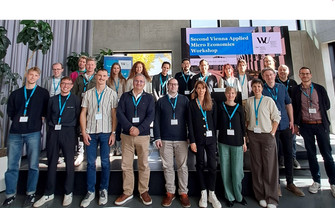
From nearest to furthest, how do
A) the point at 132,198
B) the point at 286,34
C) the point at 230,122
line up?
the point at 230,122, the point at 132,198, the point at 286,34

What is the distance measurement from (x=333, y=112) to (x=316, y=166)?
5276mm

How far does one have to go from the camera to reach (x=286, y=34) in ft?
19.0

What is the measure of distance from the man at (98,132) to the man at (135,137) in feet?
0.56

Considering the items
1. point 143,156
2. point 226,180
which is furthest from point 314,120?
point 143,156

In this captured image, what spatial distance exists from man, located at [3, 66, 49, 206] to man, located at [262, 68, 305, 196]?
10.0 feet

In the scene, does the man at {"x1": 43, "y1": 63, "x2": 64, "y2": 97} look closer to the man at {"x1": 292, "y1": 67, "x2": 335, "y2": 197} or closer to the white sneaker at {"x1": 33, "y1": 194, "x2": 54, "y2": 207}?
the white sneaker at {"x1": 33, "y1": 194, "x2": 54, "y2": 207}

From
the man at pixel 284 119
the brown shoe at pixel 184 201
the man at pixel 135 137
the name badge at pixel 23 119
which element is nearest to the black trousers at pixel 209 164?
the brown shoe at pixel 184 201

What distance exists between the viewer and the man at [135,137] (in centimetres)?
202

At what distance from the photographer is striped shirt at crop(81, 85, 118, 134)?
2051 mm

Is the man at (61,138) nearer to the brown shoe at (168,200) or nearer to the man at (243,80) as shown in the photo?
the brown shoe at (168,200)

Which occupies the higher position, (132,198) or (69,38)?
(69,38)

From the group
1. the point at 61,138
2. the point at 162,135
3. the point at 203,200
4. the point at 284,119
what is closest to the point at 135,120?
the point at 162,135

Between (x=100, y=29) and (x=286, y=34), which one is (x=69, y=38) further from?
(x=286, y=34)
